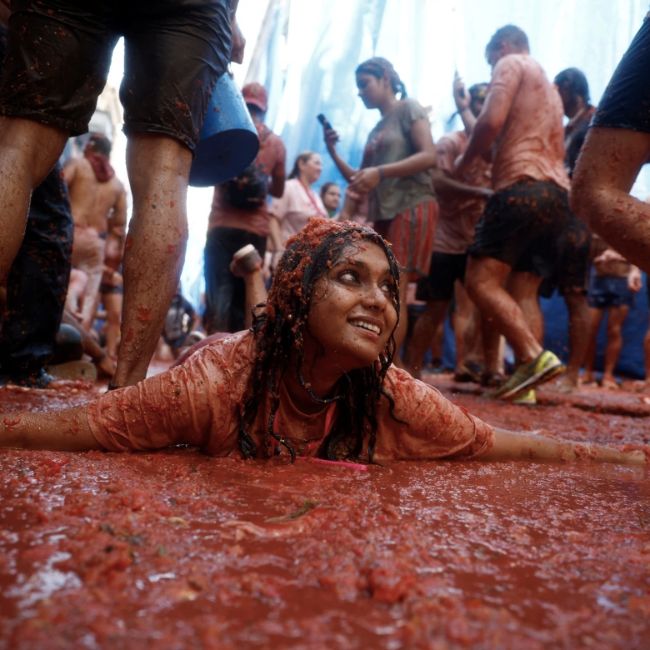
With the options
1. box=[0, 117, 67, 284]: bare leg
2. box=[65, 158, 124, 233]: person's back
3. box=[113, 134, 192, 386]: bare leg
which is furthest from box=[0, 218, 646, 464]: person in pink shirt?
box=[65, 158, 124, 233]: person's back

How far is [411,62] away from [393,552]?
6.81 meters

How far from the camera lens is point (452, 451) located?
5.94ft

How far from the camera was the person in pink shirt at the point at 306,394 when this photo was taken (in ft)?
5.00

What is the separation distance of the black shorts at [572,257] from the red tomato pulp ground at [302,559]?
2.93 metres

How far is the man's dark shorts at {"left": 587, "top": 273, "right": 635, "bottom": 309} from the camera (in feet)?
23.6

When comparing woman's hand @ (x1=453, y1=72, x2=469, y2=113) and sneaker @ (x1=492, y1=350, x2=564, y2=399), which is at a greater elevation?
woman's hand @ (x1=453, y1=72, x2=469, y2=113)

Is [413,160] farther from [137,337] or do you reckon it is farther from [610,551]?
[610,551]

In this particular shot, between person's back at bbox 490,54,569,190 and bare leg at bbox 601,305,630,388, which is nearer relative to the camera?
person's back at bbox 490,54,569,190

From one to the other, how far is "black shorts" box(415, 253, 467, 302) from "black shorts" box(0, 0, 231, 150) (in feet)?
10.3

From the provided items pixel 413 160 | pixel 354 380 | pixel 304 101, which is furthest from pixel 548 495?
pixel 304 101

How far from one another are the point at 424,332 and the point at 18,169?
11.4 ft

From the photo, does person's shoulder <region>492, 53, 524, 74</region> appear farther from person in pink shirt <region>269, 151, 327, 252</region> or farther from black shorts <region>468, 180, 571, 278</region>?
person in pink shirt <region>269, 151, 327, 252</region>

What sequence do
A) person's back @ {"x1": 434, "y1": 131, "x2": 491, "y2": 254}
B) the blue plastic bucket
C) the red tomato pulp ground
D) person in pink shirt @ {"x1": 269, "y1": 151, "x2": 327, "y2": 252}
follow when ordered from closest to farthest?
the red tomato pulp ground, the blue plastic bucket, person's back @ {"x1": 434, "y1": 131, "x2": 491, "y2": 254}, person in pink shirt @ {"x1": 269, "y1": 151, "x2": 327, "y2": 252}

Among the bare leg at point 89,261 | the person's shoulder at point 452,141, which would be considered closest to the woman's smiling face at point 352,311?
the person's shoulder at point 452,141
